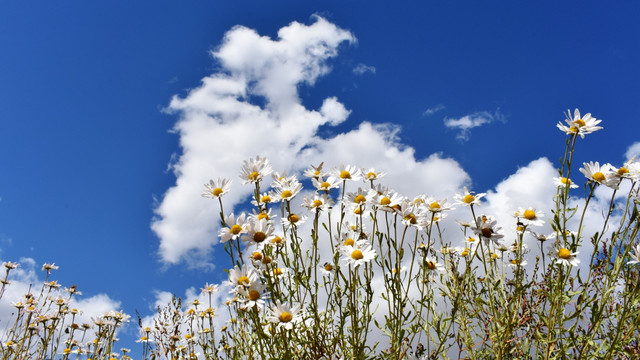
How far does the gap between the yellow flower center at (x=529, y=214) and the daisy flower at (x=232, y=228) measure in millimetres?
1853

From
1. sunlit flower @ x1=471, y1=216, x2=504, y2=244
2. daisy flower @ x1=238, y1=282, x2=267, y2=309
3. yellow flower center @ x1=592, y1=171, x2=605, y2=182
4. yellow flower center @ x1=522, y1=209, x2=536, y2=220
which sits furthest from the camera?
yellow flower center @ x1=522, y1=209, x2=536, y2=220

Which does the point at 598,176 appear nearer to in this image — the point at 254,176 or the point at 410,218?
the point at 410,218

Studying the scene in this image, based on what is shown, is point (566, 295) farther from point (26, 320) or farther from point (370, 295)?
point (26, 320)

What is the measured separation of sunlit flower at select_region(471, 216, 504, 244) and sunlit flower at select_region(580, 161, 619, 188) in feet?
1.91

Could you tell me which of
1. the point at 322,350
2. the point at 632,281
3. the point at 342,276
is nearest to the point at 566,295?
the point at 632,281

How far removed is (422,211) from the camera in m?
2.60

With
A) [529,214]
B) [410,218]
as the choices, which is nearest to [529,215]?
[529,214]

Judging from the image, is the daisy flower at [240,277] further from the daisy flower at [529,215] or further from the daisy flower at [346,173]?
the daisy flower at [529,215]

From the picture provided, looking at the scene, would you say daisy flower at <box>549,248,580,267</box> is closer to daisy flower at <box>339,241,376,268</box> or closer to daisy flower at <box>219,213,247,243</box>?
daisy flower at <box>339,241,376,268</box>

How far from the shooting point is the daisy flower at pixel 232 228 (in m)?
2.33

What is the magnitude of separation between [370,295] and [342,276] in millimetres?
196

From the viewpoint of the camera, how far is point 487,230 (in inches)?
102

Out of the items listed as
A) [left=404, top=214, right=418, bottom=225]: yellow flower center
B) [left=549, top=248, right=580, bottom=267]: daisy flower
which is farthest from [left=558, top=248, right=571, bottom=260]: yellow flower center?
[left=404, top=214, right=418, bottom=225]: yellow flower center

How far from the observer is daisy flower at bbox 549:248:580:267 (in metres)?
2.32
